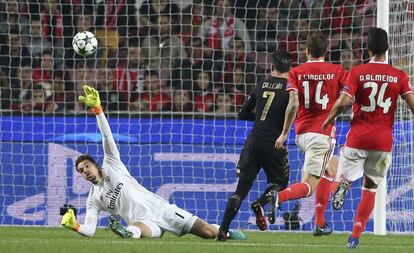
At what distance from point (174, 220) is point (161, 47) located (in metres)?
6.15

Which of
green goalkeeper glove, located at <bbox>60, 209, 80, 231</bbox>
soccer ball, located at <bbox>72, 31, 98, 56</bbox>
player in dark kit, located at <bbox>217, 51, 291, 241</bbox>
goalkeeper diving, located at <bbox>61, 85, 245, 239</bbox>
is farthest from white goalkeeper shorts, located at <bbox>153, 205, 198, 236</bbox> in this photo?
soccer ball, located at <bbox>72, 31, 98, 56</bbox>

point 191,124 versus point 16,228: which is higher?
point 191,124

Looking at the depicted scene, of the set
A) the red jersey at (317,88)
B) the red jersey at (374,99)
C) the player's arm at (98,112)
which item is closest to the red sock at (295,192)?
the red jersey at (317,88)

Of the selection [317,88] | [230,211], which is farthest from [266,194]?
[317,88]

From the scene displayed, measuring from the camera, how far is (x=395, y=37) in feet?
45.2

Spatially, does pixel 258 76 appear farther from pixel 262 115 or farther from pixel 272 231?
pixel 262 115

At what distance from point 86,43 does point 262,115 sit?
2.88 m

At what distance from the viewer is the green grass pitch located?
9.34 m

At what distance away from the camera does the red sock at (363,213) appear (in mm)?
9750

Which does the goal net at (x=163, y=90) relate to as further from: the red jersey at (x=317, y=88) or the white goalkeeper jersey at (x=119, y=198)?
the white goalkeeper jersey at (x=119, y=198)

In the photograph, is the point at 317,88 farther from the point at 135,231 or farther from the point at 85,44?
the point at 85,44

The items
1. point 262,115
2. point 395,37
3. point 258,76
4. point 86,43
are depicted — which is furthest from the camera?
point 258,76

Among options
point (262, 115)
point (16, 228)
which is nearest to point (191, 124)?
point (16, 228)

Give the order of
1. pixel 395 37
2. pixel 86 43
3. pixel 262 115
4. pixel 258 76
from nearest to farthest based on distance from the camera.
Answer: pixel 262 115
pixel 86 43
pixel 395 37
pixel 258 76
